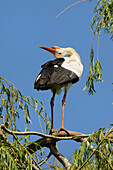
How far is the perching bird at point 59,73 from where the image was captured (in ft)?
13.7

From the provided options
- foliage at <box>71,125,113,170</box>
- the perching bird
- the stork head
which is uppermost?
the stork head

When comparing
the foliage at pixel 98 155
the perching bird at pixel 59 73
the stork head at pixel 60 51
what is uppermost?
the stork head at pixel 60 51

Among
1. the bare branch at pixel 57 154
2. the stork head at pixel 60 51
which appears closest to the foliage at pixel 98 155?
the bare branch at pixel 57 154

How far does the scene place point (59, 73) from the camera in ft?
13.9

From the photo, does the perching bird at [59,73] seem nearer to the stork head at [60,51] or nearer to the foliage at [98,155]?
the stork head at [60,51]

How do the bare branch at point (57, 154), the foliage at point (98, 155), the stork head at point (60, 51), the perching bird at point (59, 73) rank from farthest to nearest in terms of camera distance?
the stork head at point (60, 51) < the perching bird at point (59, 73) < the bare branch at point (57, 154) < the foliage at point (98, 155)

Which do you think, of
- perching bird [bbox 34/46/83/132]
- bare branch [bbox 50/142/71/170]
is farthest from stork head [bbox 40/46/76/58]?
bare branch [bbox 50/142/71/170]

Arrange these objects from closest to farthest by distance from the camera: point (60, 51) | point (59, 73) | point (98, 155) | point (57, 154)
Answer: point (98, 155) → point (57, 154) → point (59, 73) → point (60, 51)

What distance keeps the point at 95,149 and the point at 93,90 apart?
1.60 metres

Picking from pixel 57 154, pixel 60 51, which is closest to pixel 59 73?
pixel 60 51

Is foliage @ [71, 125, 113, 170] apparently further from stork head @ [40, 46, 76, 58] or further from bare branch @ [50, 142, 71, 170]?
stork head @ [40, 46, 76, 58]

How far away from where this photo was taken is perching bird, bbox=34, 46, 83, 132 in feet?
13.7

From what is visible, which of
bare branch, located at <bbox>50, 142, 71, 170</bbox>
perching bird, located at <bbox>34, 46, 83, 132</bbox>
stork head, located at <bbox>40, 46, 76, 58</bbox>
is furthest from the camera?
stork head, located at <bbox>40, 46, 76, 58</bbox>

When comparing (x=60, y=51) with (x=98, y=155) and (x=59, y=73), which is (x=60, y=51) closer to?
(x=59, y=73)
